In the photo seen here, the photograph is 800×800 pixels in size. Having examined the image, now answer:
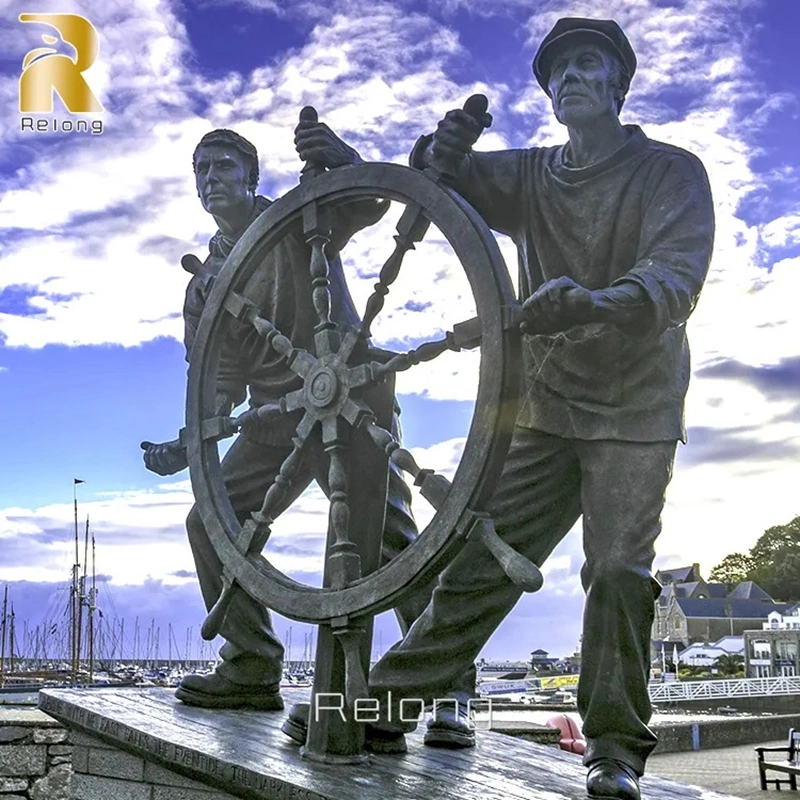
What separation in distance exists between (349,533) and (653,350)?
1204 mm

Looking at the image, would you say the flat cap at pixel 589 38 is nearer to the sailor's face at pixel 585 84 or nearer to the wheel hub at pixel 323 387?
the sailor's face at pixel 585 84

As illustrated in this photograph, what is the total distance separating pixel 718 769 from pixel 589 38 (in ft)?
38.1

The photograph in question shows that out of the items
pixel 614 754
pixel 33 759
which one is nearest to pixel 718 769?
pixel 33 759

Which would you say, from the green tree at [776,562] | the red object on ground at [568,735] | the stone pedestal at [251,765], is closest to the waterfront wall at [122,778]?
the stone pedestal at [251,765]

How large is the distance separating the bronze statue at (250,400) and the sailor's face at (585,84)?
2.86 feet

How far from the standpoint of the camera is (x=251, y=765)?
10.4 ft

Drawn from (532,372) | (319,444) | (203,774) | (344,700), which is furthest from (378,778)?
(532,372)

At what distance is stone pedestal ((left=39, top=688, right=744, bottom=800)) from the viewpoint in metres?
2.99

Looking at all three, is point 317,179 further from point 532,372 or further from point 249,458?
point 249,458

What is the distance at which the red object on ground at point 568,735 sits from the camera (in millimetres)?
7422

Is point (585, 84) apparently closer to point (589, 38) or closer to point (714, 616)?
point (589, 38)

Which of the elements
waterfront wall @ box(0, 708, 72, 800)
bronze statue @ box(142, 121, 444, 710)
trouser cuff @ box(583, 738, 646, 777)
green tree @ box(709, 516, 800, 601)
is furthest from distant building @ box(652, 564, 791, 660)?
trouser cuff @ box(583, 738, 646, 777)

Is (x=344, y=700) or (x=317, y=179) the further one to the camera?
(x=317, y=179)

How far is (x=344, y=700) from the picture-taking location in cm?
335
